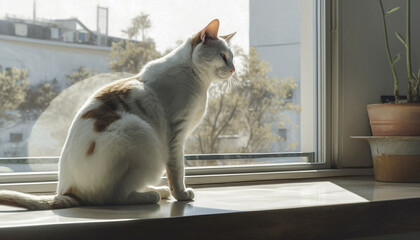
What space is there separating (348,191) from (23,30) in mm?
1126

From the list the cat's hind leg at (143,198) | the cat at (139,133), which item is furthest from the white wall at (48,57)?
the cat's hind leg at (143,198)

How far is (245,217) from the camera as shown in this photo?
106 cm

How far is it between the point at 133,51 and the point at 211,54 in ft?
1.35

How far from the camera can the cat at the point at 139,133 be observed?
1113 millimetres

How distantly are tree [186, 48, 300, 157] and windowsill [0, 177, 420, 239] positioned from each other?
0.89 feet

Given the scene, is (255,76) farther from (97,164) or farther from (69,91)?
(97,164)

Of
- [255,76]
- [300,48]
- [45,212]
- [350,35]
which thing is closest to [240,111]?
[255,76]

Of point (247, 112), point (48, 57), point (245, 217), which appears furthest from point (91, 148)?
point (247, 112)

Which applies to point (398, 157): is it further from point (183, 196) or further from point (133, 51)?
point (133, 51)

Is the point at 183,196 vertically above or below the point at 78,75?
below

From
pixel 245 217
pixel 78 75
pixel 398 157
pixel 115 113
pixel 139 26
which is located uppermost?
pixel 139 26

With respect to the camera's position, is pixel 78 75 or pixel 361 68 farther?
pixel 361 68

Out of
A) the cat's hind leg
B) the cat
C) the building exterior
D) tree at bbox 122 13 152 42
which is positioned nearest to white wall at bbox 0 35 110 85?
the building exterior

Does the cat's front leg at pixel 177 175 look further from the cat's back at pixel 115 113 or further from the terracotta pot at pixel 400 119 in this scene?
the terracotta pot at pixel 400 119
